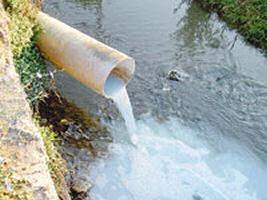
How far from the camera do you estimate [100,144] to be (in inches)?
296

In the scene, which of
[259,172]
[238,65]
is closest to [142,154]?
[259,172]

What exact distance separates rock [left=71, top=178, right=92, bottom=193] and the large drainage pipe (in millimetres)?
1584

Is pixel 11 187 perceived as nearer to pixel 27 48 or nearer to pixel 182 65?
pixel 27 48

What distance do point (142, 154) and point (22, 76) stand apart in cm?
228

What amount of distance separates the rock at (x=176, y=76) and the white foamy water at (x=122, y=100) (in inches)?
66.1

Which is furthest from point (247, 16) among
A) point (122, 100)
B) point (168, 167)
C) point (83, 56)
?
point (168, 167)

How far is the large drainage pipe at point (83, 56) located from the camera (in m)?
7.29

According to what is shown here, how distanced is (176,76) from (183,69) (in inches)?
17.5

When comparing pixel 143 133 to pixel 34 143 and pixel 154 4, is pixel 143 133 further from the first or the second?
pixel 154 4

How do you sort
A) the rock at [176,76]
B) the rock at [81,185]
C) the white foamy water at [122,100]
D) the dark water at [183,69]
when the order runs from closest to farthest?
the rock at [81,185] < the white foamy water at [122,100] < the dark water at [183,69] < the rock at [176,76]

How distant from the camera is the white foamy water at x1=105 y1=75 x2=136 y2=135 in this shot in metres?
7.83

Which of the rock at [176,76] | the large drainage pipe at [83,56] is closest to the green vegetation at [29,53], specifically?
the large drainage pipe at [83,56]

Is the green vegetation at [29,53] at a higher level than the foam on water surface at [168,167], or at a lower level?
higher

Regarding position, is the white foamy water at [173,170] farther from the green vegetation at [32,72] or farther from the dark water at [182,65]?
the green vegetation at [32,72]
